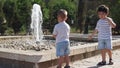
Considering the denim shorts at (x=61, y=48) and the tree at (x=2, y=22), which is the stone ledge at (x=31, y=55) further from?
the tree at (x=2, y=22)

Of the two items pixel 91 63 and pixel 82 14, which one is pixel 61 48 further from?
pixel 82 14

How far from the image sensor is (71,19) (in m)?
26.4

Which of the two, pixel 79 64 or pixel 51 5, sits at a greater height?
pixel 51 5

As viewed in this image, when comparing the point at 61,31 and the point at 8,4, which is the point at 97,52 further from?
the point at 8,4

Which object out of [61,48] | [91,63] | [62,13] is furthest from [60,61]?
[91,63]

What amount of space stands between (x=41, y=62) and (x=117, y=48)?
4229 mm

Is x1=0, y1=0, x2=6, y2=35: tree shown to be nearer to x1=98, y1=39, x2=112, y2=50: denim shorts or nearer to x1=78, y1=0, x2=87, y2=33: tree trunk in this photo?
x1=78, y1=0, x2=87, y2=33: tree trunk

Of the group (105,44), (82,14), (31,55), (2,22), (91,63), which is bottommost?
(91,63)

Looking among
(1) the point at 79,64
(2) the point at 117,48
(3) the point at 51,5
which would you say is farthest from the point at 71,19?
(1) the point at 79,64

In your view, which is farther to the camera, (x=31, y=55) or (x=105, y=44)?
(x=105, y=44)

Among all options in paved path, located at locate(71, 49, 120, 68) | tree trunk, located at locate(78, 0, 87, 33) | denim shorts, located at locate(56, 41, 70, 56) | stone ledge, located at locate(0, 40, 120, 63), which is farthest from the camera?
tree trunk, located at locate(78, 0, 87, 33)

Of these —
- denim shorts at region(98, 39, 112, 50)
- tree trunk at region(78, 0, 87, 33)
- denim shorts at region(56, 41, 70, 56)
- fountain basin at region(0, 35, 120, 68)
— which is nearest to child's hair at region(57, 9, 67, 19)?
denim shorts at region(56, 41, 70, 56)

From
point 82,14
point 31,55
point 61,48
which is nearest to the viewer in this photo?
point 31,55

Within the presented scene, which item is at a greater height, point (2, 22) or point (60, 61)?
point (2, 22)
